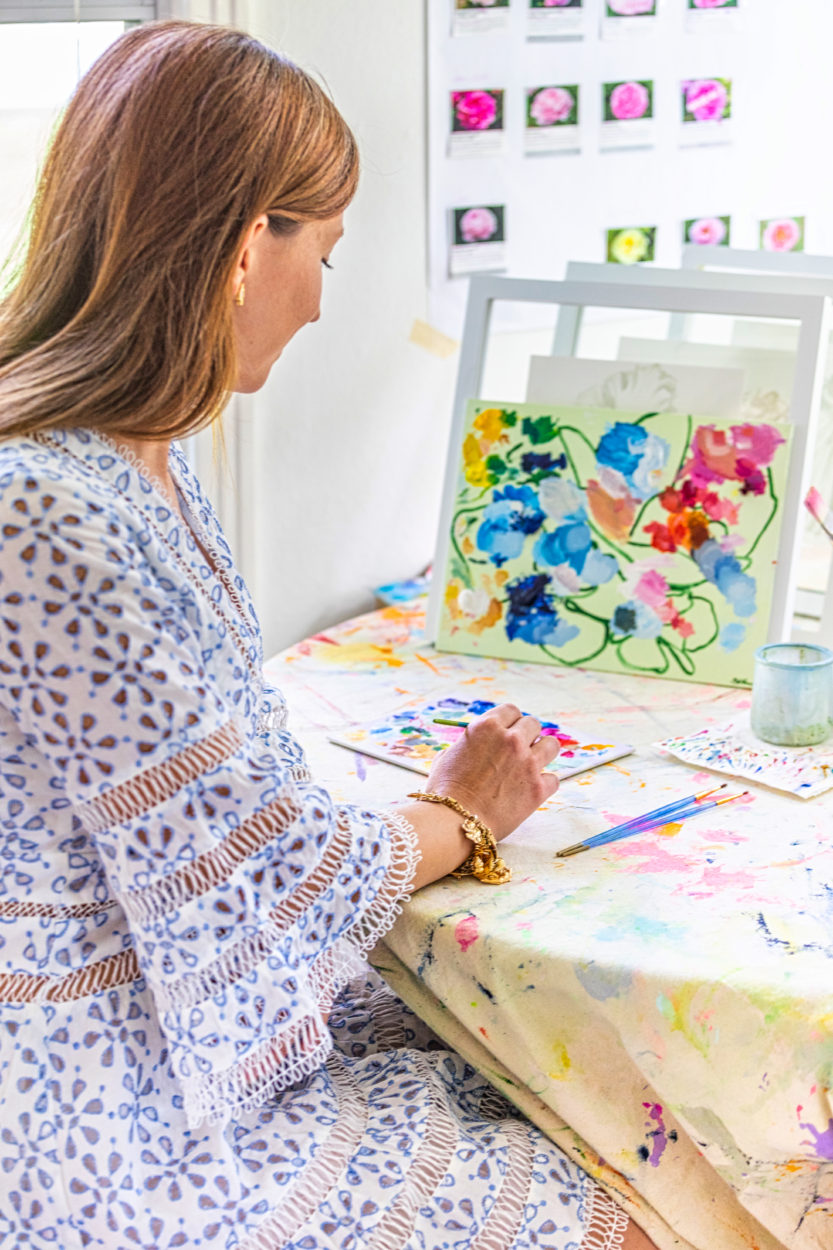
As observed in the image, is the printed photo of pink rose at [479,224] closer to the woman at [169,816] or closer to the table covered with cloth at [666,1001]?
the woman at [169,816]

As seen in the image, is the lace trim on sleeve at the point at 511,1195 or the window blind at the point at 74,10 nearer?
the lace trim on sleeve at the point at 511,1195

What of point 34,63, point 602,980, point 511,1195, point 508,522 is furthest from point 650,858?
point 34,63

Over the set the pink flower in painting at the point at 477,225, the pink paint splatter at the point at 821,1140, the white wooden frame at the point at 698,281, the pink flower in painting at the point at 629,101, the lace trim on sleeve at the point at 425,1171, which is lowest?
the lace trim on sleeve at the point at 425,1171

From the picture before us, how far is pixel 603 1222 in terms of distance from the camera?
874 mm

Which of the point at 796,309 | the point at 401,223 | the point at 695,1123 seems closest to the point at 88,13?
the point at 401,223

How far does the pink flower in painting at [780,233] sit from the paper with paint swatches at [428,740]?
117 centimetres

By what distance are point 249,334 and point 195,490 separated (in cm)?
20

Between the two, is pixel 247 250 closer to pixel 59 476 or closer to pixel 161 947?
pixel 59 476

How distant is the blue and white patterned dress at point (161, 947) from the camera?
0.76 m

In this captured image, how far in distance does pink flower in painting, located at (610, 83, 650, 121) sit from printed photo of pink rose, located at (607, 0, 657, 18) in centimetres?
10

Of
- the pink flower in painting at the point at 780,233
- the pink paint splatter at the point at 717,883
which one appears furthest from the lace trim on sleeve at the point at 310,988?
the pink flower in painting at the point at 780,233

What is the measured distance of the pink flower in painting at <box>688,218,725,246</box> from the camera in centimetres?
207

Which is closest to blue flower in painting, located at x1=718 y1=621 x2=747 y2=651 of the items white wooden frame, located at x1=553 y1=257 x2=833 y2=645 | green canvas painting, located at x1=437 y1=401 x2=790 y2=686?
green canvas painting, located at x1=437 y1=401 x2=790 y2=686

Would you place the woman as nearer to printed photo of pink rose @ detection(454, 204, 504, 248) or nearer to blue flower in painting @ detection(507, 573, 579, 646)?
blue flower in painting @ detection(507, 573, 579, 646)
